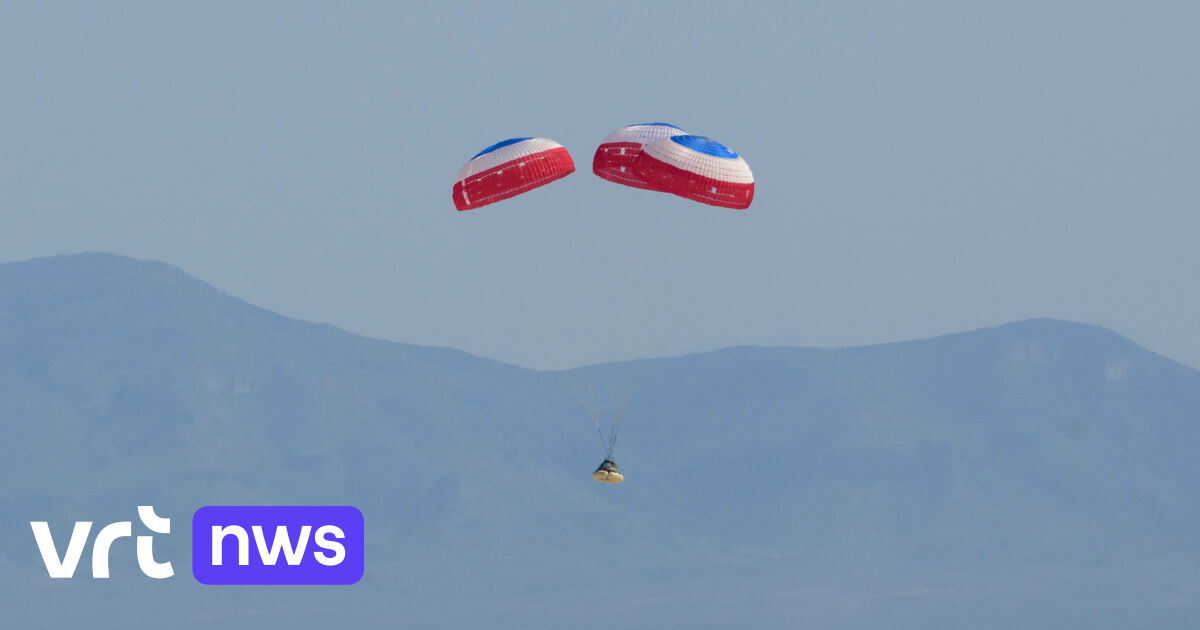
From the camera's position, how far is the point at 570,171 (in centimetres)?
7112

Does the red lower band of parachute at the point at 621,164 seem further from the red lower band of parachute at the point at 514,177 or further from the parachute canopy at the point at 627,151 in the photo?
the red lower band of parachute at the point at 514,177

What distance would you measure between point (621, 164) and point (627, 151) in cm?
54

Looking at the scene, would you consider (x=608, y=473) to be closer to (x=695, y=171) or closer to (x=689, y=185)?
(x=689, y=185)

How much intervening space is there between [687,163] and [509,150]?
20.9 feet

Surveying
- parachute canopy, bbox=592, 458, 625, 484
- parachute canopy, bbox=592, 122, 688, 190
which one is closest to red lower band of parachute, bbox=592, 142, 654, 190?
parachute canopy, bbox=592, 122, 688, 190

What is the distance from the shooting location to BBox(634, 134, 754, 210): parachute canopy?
70.5 m

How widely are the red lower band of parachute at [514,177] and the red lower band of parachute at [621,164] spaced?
6.78 feet

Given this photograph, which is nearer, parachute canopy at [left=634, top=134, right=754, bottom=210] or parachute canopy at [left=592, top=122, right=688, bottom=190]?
parachute canopy at [left=634, top=134, right=754, bottom=210]

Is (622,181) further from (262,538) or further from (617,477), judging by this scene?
(262,538)

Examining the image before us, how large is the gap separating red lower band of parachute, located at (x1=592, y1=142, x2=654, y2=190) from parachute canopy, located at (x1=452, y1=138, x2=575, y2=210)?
6.76 feet

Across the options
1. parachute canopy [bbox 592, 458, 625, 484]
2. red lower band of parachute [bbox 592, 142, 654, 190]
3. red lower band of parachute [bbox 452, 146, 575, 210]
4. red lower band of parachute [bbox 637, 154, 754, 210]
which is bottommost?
parachute canopy [bbox 592, 458, 625, 484]

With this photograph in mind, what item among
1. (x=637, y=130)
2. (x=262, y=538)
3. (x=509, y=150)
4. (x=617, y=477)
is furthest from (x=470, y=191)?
(x=262, y=538)

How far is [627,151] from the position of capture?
72375mm

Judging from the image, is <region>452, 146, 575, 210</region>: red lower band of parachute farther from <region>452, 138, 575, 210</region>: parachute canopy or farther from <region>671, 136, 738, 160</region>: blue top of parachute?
<region>671, 136, 738, 160</region>: blue top of parachute
